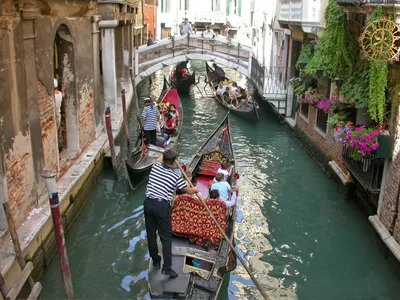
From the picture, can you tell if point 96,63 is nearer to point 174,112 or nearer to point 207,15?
point 174,112

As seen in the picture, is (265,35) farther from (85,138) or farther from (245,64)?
(85,138)

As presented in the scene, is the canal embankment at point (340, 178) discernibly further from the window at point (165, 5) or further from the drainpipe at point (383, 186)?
the window at point (165, 5)

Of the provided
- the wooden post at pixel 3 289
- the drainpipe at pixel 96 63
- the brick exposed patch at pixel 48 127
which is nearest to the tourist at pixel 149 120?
the drainpipe at pixel 96 63

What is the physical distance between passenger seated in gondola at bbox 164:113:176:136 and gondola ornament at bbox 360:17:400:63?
400cm

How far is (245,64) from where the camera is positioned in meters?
11.7

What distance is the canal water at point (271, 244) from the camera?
13.0 feet

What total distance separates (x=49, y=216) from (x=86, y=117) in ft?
8.16

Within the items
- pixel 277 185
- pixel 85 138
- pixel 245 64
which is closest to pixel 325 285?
pixel 277 185

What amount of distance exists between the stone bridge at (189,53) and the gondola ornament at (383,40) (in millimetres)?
7248

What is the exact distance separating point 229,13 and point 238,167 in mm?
18790

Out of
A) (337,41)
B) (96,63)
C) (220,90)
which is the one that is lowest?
(220,90)

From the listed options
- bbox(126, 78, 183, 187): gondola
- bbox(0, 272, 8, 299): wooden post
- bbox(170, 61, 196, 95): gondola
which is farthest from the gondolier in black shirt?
bbox(170, 61, 196, 95): gondola

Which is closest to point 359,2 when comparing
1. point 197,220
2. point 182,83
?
point 197,220

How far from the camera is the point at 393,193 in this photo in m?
4.32
